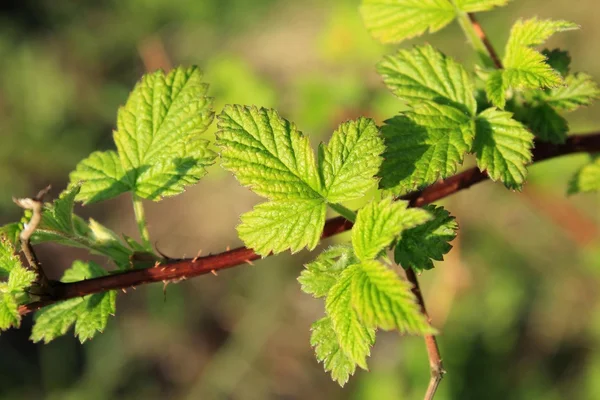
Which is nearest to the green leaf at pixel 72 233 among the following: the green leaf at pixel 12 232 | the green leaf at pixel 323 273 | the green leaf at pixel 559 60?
the green leaf at pixel 12 232

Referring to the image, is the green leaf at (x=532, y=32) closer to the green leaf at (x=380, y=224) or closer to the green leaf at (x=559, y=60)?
the green leaf at (x=559, y=60)

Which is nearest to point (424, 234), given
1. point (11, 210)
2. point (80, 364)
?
point (80, 364)

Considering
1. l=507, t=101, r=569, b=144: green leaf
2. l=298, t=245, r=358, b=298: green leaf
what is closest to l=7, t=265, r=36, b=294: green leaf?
l=298, t=245, r=358, b=298: green leaf

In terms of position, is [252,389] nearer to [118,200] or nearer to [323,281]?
[118,200]

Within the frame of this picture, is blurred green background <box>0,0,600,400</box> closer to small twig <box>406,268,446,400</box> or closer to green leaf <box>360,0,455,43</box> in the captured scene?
green leaf <box>360,0,455,43</box>

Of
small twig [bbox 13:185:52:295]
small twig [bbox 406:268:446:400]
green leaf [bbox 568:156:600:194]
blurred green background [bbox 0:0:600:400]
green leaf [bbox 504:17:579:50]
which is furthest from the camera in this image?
blurred green background [bbox 0:0:600:400]

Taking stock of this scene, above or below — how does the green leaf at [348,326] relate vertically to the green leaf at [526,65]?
below
